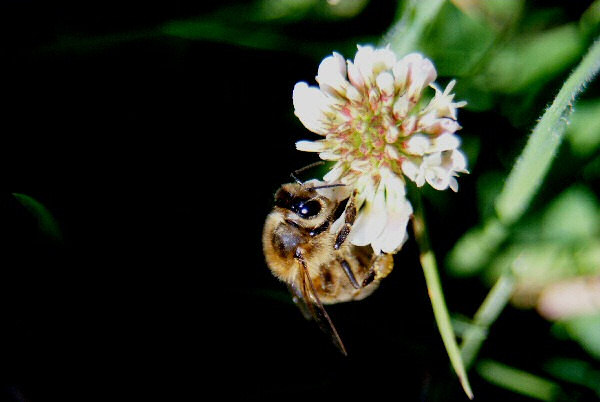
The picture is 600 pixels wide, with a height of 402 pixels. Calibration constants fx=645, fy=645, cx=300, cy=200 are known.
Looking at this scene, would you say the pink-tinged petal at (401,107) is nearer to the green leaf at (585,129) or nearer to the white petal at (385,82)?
the white petal at (385,82)

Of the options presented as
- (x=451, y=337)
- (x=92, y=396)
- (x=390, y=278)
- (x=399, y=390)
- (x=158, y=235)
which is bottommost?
A: (x=399, y=390)

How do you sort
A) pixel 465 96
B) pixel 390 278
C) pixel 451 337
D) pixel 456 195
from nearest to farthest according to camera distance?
pixel 451 337 → pixel 465 96 → pixel 456 195 → pixel 390 278

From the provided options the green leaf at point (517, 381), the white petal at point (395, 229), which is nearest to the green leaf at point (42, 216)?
the white petal at point (395, 229)

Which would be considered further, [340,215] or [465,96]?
[465,96]

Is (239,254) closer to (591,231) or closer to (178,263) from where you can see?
(178,263)

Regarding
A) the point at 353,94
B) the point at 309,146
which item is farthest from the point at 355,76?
the point at 309,146

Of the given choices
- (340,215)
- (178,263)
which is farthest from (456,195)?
(178,263)

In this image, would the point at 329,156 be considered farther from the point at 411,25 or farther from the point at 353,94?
the point at 411,25
